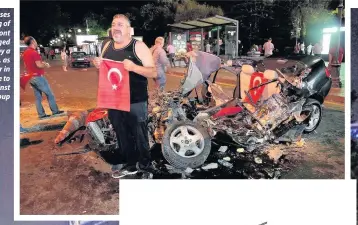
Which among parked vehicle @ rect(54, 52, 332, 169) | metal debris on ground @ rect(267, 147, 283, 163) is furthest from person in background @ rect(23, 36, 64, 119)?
metal debris on ground @ rect(267, 147, 283, 163)

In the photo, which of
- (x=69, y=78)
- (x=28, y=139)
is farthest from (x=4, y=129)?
(x=69, y=78)

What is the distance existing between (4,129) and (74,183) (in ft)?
2.90

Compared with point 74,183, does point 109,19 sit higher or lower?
higher

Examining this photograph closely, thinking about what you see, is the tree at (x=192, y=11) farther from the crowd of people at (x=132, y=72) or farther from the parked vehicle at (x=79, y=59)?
the parked vehicle at (x=79, y=59)

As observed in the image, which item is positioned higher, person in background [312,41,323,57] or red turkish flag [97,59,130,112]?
person in background [312,41,323,57]

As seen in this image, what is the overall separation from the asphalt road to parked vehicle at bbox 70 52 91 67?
71 millimetres

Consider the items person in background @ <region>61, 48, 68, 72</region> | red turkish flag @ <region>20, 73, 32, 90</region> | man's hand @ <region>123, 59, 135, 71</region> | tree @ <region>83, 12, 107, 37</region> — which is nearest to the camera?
man's hand @ <region>123, 59, 135, 71</region>

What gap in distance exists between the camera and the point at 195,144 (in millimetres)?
4004

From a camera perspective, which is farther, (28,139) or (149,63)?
(28,139)

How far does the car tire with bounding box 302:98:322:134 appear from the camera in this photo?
425 centimetres

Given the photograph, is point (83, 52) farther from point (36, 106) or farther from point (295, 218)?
point (295, 218)

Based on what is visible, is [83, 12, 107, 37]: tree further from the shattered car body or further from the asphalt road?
the shattered car body

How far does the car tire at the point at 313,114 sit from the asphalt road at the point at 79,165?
4.1 inches

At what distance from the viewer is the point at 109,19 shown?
13.1 feet
